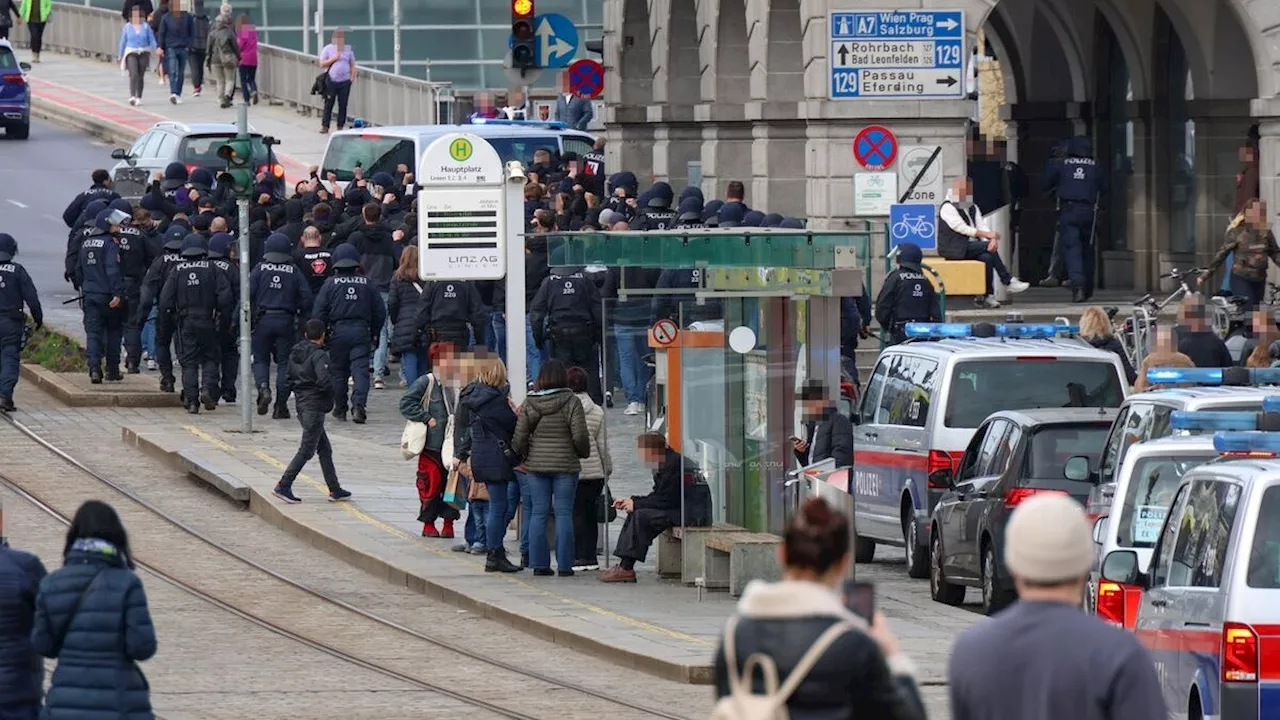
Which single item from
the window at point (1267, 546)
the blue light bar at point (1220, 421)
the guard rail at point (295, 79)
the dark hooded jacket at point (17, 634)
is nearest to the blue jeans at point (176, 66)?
the guard rail at point (295, 79)

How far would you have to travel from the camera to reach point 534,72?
103 ft

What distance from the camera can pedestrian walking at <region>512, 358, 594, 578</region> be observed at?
19.1 meters

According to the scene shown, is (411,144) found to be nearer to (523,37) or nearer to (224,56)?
(523,37)

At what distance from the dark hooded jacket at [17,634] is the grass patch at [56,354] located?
805 inches

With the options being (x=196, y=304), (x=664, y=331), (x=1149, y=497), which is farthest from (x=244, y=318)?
(x=1149, y=497)

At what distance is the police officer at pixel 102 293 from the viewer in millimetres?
29031

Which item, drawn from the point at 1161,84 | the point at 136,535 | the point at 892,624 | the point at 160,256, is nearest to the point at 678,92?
the point at 1161,84

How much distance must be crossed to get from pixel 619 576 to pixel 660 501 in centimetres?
73

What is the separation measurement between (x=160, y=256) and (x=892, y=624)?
1311cm

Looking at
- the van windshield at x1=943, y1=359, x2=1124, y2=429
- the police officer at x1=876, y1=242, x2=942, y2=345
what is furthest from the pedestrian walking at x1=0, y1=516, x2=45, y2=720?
the police officer at x1=876, y1=242, x2=942, y2=345

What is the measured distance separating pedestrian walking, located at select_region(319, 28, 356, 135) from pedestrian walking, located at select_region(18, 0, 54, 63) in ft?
33.2

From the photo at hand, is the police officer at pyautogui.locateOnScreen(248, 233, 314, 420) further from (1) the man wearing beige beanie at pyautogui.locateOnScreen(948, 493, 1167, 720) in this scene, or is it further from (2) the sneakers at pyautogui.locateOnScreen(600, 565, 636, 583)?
(1) the man wearing beige beanie at pyautogui.locateOnScreen(948, 493, 1167, 720)

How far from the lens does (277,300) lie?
2738cm

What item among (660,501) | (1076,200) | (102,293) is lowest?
(660,501)
